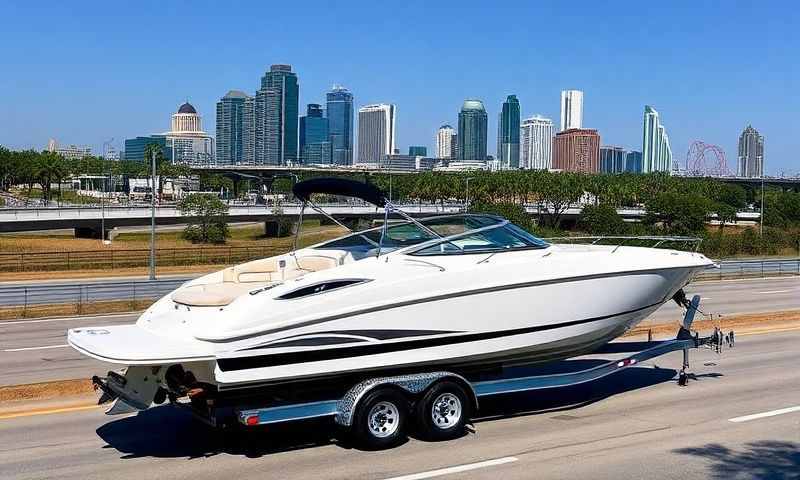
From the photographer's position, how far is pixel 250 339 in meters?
10.4

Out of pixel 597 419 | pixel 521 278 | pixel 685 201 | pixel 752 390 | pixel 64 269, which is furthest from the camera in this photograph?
pixel 685 201

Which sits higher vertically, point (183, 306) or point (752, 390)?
point (183, 306)

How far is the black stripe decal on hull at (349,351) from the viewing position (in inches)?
409

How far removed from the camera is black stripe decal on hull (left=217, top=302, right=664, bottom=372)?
409 inches

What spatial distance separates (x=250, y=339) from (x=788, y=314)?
19.1 meters

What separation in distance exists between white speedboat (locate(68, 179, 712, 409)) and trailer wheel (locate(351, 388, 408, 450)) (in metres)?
0.38

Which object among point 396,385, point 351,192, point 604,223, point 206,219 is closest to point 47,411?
point 351,192

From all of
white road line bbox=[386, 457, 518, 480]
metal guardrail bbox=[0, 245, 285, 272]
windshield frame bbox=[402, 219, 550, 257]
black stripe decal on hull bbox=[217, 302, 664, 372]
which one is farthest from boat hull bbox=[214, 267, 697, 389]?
metal guardrail bbox=[0, 245, 285, 272]

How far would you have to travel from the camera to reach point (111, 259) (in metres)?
52.8

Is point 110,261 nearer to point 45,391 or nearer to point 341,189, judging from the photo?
point 45,391

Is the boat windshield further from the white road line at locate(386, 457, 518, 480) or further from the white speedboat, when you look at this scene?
the white road line at locate(386, 457, 518, 480)

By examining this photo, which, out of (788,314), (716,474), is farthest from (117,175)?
(716,474)

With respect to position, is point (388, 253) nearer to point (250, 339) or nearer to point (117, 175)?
point (250, 339)

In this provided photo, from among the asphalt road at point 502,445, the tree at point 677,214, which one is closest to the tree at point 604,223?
the tree at point 677,214
